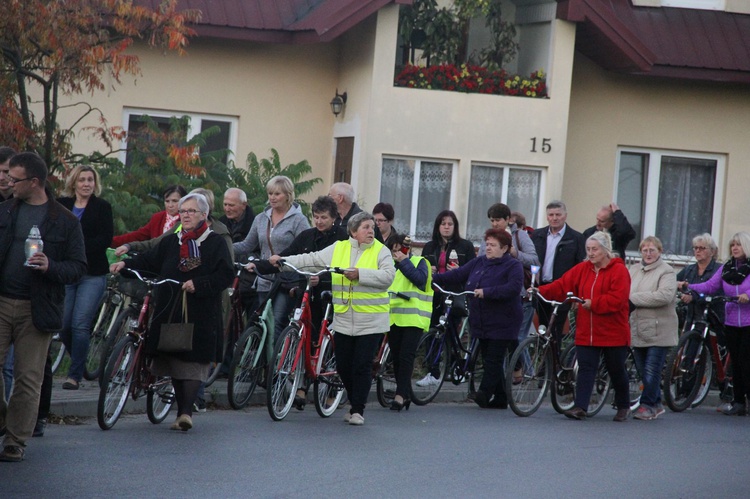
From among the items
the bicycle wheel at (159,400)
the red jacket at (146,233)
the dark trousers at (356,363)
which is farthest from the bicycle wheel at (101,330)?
the dark trousers at (356,363)

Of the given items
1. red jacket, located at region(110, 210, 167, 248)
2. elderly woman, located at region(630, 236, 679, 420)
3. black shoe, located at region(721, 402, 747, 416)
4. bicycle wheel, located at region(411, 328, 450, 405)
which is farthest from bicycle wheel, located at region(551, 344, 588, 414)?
red jacket, located at region(110, 210, 167, 248)

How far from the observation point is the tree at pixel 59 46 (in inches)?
477

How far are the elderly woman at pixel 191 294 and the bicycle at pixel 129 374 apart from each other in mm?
79

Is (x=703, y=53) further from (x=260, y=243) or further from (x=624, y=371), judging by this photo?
(x=260, y=243)

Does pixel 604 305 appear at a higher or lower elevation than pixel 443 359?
higher

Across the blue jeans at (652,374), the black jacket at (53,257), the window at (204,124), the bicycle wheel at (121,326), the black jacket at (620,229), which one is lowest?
the blue jeans at (652,374)

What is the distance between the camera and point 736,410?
43.3 ft

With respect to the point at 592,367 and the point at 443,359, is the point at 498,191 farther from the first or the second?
the point at 592,367

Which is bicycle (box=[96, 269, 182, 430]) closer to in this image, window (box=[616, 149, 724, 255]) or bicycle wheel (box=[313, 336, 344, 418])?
bicycle wheel (box=[313, 336, 344, 418])

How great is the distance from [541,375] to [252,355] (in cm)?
313

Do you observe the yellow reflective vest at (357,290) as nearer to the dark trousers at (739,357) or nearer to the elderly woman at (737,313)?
the elderly woman at (737,313)

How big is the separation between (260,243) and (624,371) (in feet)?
12.8

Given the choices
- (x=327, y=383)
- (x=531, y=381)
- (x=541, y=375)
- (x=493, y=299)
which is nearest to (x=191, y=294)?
(x=327, y=383)

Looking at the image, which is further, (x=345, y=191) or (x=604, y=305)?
(x=345, y=191)
